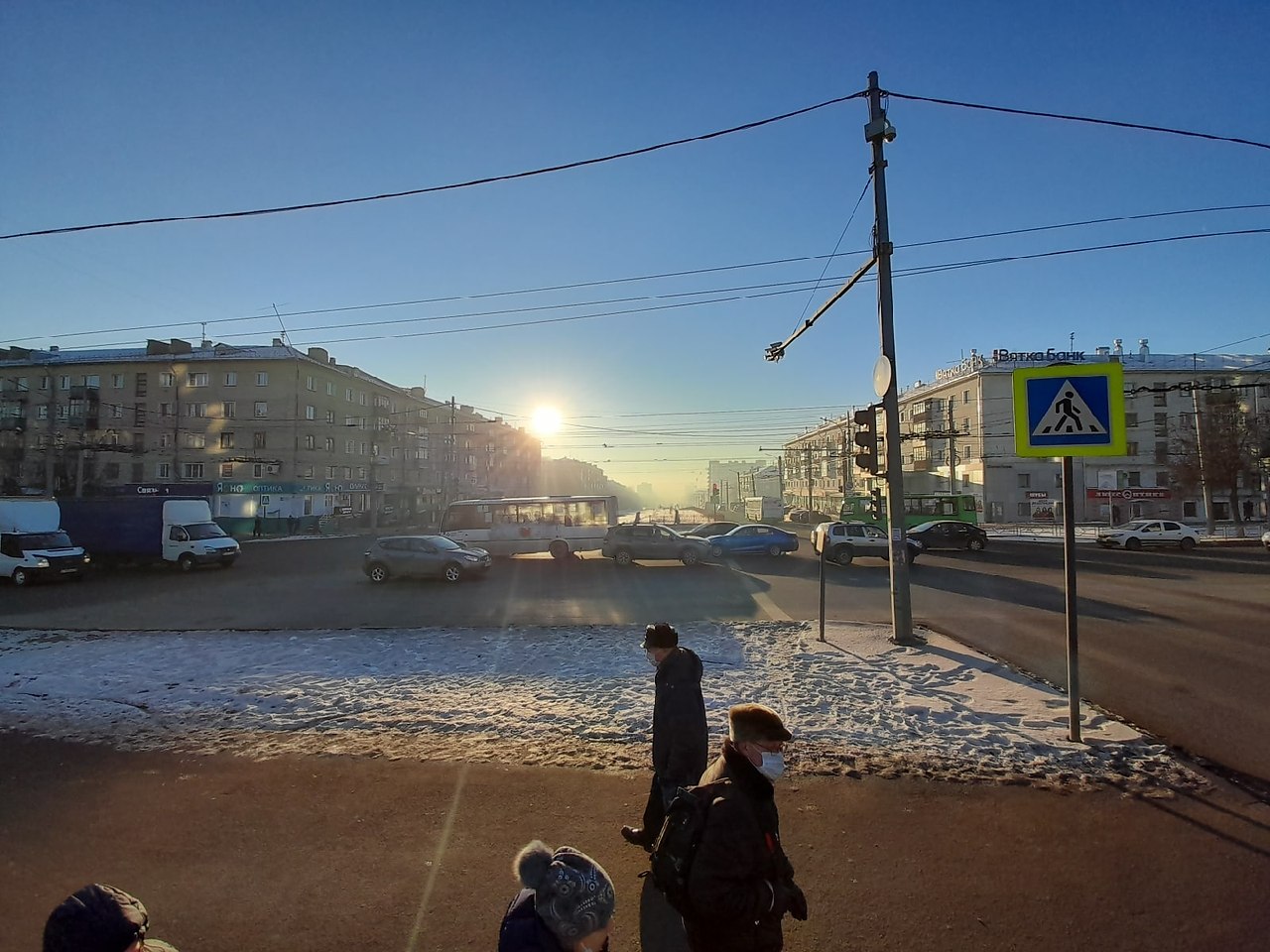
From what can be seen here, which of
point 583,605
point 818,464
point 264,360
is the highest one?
point 264,360

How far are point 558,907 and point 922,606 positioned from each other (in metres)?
13.8

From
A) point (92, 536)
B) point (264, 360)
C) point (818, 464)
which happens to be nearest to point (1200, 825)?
point (92, 536)

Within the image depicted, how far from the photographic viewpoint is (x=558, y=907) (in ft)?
5.08

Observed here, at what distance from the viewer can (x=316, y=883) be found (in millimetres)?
3586

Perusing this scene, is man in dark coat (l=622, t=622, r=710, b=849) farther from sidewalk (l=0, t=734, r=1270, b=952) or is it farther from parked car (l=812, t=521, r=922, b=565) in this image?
parked car (l=812, t=521, r=922, b=565)

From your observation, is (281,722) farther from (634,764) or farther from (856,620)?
(856,620)

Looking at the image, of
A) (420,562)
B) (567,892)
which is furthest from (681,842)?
(420,562)

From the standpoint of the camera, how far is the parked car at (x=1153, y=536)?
3047 cm

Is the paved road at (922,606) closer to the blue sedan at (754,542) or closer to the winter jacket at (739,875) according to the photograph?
the blue sedan at (754,542)

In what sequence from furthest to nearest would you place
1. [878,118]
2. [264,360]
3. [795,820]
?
[264,360], [878,118], [795,820]

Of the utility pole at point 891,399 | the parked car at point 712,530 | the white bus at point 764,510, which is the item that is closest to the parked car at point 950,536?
the parked car at point 712,530

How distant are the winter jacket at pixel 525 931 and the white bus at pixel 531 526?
24498mm

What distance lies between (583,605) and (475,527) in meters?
13.7

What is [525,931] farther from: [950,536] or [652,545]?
[950,536]
